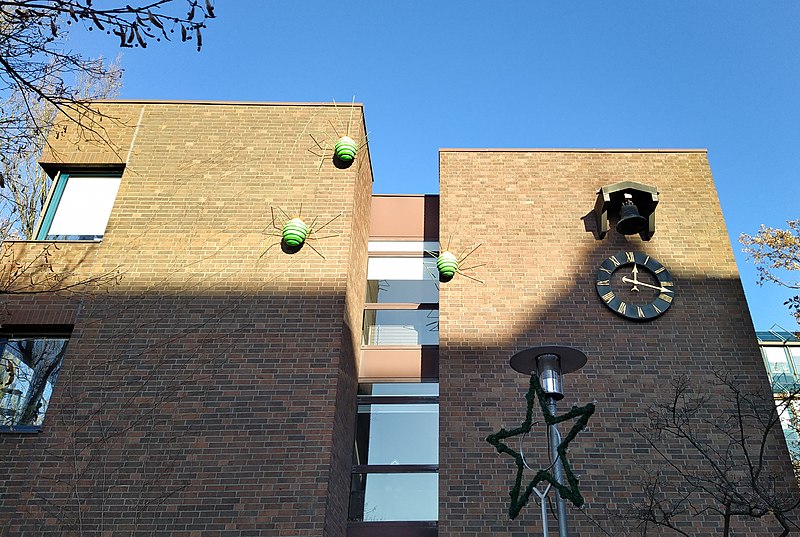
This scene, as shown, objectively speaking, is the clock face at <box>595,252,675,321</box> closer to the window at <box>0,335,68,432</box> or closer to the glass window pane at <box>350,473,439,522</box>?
the glass window pane at <box>350,473,439,522</box>

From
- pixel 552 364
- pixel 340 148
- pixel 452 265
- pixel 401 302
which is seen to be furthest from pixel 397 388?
pixel 552 364

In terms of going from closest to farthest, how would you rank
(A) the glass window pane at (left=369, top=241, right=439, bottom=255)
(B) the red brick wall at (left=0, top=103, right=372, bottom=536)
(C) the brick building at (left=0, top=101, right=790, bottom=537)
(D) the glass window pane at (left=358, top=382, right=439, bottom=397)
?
1. (B) the red brick wall at (left=0, top=103, right=372, bottom=536)
2. (C) the brick building at (left=0, top=101, right=790, bottom=537)
3. (D) the glass window pane at (left=358, top=382, right=439, bottom=397)
4. (A) the glass window pane at (left=369, top=241, right=439, bottom=255)

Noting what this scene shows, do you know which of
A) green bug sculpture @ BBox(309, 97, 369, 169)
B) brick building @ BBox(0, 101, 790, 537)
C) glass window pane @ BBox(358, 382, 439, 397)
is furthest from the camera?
green bug sculpture @ BBox(309, 97, 369, 169)

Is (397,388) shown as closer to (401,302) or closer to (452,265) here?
(401,302)

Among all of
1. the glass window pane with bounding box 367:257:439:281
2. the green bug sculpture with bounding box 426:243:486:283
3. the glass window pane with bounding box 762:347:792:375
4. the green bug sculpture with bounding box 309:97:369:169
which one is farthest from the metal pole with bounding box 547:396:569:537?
the glass window pane with bounding box 762:347:792:375

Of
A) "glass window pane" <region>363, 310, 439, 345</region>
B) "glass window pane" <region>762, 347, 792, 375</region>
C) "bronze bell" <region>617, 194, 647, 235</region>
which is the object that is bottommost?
"glass window pane" <region>363, 310, 439, 345</region>

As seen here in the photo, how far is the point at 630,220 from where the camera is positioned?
33.0 ft

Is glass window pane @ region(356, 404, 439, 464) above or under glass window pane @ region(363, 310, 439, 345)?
under

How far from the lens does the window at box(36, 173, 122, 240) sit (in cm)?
1016

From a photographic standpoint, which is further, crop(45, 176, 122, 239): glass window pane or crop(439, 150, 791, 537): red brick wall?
crop(45, 176, 122, 239): glass window pane

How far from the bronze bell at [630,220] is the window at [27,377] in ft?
25.6

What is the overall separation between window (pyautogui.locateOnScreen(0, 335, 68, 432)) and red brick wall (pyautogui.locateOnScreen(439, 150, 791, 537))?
4.99m

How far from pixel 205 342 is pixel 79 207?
130 inches

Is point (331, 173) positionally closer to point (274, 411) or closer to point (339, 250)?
point (339, 250)
